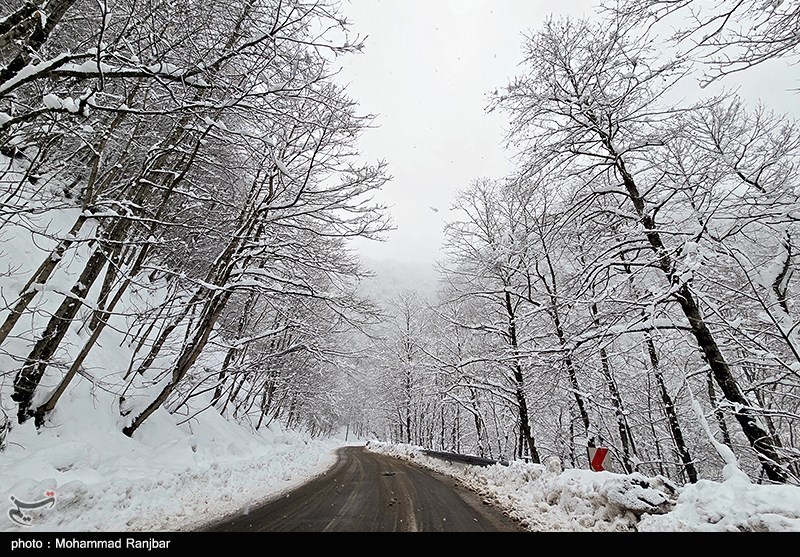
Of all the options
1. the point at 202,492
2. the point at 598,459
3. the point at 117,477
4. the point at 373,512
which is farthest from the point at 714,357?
the point at 117,477

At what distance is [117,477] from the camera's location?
5.62m

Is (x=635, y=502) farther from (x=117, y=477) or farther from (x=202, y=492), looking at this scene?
(x=117, y=477)

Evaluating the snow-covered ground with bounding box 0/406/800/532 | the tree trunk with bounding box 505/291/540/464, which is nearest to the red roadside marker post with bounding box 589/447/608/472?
the snow-covered ground with bounding box 0/406/800/532

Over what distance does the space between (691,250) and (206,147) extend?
32.3 ft

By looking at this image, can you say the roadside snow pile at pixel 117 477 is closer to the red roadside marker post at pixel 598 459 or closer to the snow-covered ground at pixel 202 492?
the snow-covered ground at pixel 202 492

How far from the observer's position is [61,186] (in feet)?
33.7

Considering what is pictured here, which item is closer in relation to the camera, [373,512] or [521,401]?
[373,512]

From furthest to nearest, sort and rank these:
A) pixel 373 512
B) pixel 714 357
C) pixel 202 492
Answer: pixel 202 492 < pixel 373 512 < pixel 714 357

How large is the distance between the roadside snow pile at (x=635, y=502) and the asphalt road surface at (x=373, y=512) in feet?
2.06

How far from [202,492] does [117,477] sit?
148 cm

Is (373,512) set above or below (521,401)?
below

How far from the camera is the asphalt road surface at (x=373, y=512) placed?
493cm
